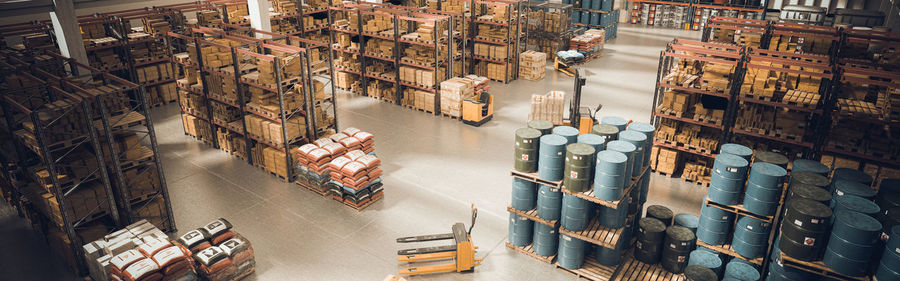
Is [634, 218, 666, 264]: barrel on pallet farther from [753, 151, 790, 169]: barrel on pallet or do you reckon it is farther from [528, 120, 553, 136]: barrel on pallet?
[528, 120, 553, 136]: barrel on pallet

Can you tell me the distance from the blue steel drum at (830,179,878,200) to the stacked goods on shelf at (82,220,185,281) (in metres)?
9.56

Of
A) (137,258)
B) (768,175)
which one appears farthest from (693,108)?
(137,258)

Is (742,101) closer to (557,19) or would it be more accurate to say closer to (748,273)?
(748,273)

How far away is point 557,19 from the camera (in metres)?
22.6

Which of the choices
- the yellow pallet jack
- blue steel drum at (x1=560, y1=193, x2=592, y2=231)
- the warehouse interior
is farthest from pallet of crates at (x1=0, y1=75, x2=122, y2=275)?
blue steel drum at (x1=560, y1=193, x2=592, y2=231)

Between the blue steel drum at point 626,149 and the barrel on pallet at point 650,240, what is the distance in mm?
868

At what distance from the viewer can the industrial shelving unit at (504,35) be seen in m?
18.9

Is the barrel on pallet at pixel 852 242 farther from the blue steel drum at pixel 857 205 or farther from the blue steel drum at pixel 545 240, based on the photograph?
the blue steel drum at pixel 545 240

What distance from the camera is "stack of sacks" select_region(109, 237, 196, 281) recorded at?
7727 millimetres

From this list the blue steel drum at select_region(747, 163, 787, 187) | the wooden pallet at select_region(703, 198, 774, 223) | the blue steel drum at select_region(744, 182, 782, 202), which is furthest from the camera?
the wooden pallet at select_region(703, 198, 774, 223)

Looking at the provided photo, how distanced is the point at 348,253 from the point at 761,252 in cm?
670

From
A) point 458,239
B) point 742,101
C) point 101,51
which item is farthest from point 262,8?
point 742,101

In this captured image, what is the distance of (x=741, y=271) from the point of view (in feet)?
25.0

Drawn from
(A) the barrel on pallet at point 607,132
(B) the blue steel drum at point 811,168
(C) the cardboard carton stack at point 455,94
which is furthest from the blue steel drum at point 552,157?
(C) the cardboard carton stack at point 455,94
